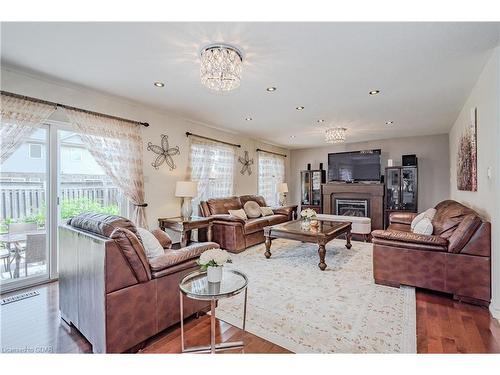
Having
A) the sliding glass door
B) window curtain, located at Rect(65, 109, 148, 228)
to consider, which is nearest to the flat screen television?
→ window curtain, located at Rect(65, 109, 148, 228)

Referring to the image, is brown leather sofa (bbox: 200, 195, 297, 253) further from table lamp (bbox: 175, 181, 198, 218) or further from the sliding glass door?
the sliding glass door

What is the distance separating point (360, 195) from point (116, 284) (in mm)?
6570

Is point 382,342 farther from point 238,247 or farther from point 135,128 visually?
point 135,128

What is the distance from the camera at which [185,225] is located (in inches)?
161

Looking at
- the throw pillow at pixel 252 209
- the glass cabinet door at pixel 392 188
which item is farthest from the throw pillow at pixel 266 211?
the glass cabinet door at pixel 392 188

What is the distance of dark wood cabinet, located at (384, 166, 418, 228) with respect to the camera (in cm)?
632

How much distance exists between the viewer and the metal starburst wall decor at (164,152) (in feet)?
14.4

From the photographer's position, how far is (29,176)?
3.10 metres

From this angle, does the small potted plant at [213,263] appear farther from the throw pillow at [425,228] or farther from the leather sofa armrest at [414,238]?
the throw pillow at [425,228]

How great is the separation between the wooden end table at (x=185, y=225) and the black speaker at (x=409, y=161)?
207 inches
